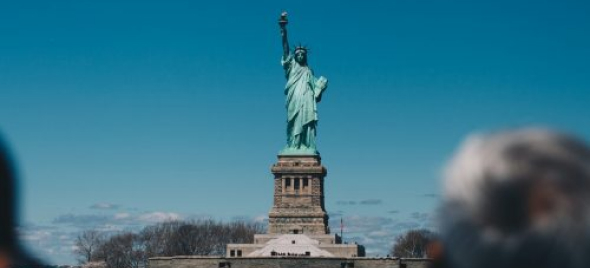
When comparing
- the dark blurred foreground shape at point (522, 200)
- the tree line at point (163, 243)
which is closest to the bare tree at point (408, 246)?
the tree line at point (163, 243)

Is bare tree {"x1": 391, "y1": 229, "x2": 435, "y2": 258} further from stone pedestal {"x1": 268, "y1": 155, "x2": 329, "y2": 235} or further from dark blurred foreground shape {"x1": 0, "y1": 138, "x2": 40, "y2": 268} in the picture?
dark blurred foreground shape {"x1": 0, "y1": 138, "x2": 40, "y2": 268}

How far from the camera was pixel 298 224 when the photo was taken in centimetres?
8581

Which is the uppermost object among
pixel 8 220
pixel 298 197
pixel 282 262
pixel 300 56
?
pixel 300 56

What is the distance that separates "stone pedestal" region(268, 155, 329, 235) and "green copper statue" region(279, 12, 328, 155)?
138 cm

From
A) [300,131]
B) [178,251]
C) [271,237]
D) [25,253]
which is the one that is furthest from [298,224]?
[25,253]

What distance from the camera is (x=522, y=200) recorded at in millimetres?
3990

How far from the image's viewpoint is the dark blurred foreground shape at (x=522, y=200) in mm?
3951

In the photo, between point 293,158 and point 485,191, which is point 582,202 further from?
point 293,158

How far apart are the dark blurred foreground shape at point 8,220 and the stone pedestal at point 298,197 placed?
3209 inches

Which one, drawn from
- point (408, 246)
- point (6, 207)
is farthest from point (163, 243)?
point (6, 207)

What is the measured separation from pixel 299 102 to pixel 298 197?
26.4 ft

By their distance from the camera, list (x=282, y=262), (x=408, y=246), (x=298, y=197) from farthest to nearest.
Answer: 1. (x=408, y=246)
2. (x=298, y=197)
3. (x=282, y=262)

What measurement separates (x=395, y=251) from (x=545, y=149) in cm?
13256

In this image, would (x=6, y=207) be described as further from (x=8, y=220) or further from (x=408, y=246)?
(x=408, y=246)
